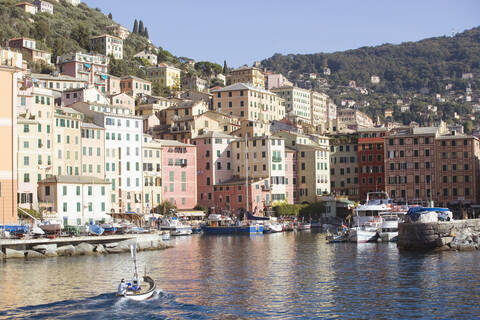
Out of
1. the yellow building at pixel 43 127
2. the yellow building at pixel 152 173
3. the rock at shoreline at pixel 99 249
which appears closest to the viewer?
the rock at shoreline at pixel 99 249

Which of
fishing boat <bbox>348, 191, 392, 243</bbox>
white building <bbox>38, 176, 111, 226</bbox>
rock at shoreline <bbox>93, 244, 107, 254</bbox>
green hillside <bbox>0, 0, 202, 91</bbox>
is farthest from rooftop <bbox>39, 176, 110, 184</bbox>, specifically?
green hillside <bbox>0, 0, 202, 91</bbox>

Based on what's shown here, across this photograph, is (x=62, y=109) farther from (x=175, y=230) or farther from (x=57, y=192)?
(x=175, y=230)

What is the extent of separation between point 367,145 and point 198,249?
206 feet

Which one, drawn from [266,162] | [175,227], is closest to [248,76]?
[266,162]

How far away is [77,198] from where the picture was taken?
301ft

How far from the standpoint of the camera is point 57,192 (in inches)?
3509

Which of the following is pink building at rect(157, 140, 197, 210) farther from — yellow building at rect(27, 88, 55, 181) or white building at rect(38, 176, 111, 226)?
yellow building at rect(27, 88, 55, 181)

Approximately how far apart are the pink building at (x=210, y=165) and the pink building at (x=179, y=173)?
1.51 meters

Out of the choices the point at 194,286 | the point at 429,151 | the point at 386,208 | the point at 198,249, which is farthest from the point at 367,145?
the point at 194,286

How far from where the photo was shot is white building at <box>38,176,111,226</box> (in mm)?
89188

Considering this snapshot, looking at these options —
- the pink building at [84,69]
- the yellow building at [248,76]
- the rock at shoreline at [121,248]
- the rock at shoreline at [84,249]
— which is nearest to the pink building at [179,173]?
the rock at shoreline at [121,248]

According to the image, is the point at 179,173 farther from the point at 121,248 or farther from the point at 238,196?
the point at 121,248

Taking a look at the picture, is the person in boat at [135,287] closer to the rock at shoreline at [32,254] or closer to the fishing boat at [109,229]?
the rock at shoreline at [32,254]

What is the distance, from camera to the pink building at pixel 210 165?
384 feet
